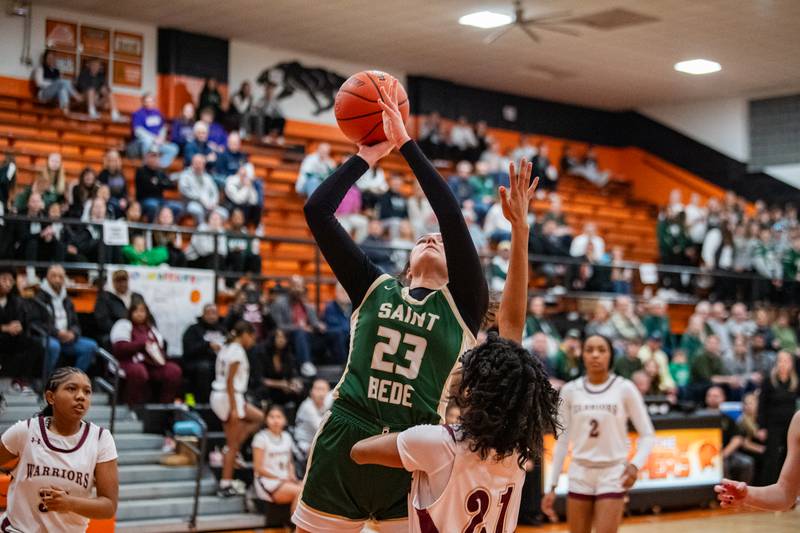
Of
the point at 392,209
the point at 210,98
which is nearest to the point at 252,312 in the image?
the point at 392,209

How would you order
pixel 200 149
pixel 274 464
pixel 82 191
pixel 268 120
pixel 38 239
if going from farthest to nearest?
pixel 268 120, pixel 200 149, pixel 82 191, pixel 38 239, pixel 274 464

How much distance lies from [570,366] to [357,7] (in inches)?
236

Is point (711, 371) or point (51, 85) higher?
point (51, 85)

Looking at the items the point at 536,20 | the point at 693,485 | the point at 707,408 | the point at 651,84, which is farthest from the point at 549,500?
the point at 651,84

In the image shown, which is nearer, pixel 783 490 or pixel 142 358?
pixel 783 490

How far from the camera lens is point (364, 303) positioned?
→ 3.81m

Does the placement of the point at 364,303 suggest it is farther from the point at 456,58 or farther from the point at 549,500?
the point at 456,58

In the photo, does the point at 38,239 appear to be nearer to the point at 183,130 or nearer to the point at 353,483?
the point at 183,130

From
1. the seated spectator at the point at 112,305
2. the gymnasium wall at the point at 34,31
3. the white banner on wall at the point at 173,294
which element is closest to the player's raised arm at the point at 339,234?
the seated spectator at the point at 112,305

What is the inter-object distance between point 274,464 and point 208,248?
3.42 m

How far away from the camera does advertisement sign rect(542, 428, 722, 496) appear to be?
1180cm

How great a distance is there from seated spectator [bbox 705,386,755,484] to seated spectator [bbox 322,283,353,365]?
4.45 m

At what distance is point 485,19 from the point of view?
50.5 feet

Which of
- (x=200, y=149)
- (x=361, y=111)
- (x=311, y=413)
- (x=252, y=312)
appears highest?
(x=200, y=149)
